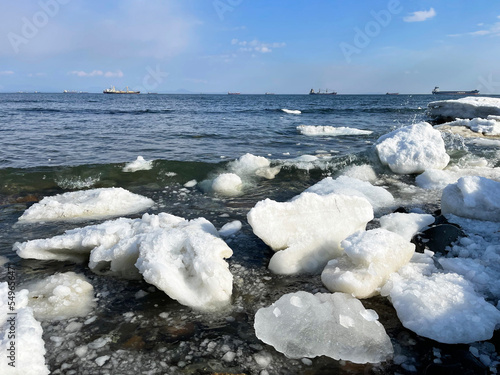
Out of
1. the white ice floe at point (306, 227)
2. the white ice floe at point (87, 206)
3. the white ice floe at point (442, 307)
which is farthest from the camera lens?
the white ice floe at point (87, 206)

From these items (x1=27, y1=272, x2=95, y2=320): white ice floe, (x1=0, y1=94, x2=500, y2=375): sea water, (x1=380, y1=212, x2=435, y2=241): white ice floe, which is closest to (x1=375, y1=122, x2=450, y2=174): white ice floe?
(x1=0, y1=94, x2=500, y2=375): sea water

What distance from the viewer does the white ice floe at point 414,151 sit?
7440 mm

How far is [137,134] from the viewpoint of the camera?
15180mm

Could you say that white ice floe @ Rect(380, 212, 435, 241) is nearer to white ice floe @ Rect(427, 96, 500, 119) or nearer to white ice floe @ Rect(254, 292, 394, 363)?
white ice floe @ Rect(254, 292, 394, 363)

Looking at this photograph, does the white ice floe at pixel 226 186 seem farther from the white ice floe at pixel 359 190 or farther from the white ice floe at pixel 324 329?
the white ice floe at pixel 324 329

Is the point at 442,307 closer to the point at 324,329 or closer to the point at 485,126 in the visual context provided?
the point at 324,329

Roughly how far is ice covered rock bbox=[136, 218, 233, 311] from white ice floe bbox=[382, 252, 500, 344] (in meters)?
1.49

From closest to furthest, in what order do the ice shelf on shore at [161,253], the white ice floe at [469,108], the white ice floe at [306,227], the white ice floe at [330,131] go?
the ice shelf on shore at [161,253]
the white ice floe at [306,227]
the white ice floe at [330,131]
the white ice floe at [469,108]

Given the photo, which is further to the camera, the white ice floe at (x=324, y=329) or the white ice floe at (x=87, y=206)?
the white ice floe at (x=87, y=206)

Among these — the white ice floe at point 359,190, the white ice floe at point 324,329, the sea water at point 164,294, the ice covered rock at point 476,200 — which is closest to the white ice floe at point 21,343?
the sea water at point 164,294

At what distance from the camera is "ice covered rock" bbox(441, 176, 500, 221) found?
435cm

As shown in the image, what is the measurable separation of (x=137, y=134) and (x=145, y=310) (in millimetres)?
13655

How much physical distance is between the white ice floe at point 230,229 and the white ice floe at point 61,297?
5.85 feet

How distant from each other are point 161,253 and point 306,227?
157cm
